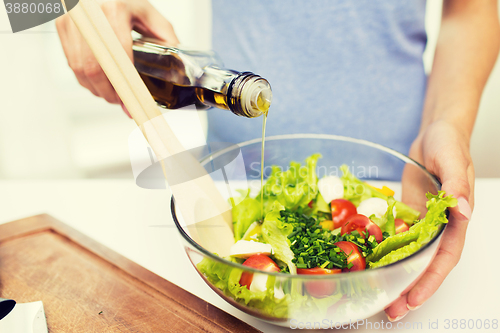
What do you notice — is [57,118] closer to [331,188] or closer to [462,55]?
[331,188]

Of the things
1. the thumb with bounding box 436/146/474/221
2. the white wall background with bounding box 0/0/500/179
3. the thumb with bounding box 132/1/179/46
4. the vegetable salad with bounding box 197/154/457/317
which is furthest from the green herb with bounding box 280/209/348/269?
the white wall background with bounding box 0/0/500/179

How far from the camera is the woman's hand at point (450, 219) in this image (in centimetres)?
68

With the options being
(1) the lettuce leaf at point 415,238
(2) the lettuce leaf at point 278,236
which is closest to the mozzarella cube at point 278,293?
(2) the lettuce leaf at point 278,236

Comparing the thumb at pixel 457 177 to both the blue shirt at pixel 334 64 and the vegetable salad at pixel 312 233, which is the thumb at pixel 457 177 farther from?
the blue shirt at pixel 334 64

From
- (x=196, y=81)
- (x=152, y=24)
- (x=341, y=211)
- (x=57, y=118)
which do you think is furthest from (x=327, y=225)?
(x=57, y=118)

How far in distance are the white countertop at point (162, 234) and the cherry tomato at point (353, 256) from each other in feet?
0.40

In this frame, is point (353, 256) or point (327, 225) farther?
point (327, 225)

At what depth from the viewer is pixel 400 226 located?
83 centimetres

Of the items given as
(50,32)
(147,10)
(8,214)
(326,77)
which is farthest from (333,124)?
(50,32)

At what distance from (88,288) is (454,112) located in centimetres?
109

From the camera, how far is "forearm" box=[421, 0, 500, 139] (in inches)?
45.9

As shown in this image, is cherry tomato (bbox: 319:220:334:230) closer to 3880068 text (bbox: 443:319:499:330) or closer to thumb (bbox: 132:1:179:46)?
3880068 text (bbox: 443:319:499:330)

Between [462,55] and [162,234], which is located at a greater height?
[462,55]

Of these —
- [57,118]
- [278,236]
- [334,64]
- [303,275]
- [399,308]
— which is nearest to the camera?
[303,275]
